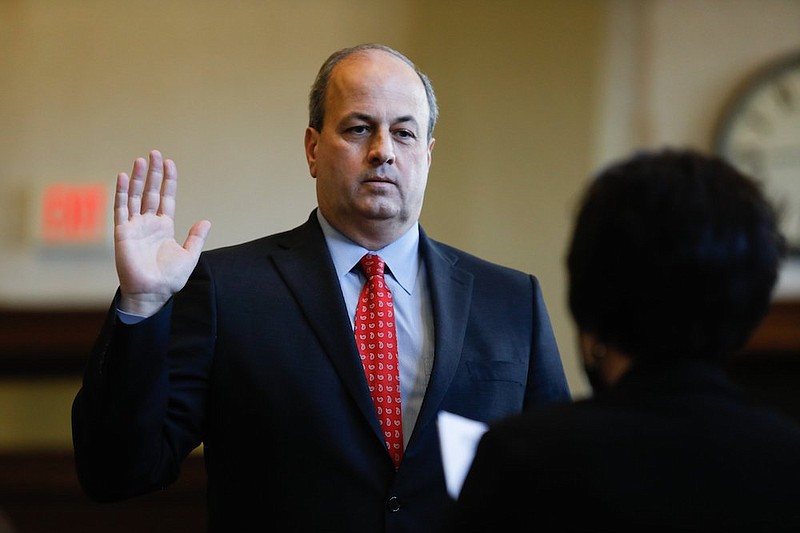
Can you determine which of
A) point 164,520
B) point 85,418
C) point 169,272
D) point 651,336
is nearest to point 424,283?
point 169,272

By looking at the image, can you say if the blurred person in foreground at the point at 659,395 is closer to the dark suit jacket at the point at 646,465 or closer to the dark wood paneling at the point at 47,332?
the dark suit jacket at the point at 646,465

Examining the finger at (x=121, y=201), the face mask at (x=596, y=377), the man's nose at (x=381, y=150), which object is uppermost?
the man's nose at (x=381, y=150)

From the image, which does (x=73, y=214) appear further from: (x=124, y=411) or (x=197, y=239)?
(x=124, y=411)

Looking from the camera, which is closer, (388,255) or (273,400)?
(273,400)

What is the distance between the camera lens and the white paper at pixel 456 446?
4.58 ft

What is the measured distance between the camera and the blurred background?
14.1 ft

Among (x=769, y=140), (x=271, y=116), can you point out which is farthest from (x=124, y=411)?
(x=769, y=140)

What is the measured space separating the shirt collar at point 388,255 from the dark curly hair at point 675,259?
0.79 m

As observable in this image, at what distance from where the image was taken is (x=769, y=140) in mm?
4211

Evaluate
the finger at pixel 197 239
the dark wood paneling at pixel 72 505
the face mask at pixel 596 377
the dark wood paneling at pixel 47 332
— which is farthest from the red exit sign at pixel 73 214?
the face mask at pixel 596 377

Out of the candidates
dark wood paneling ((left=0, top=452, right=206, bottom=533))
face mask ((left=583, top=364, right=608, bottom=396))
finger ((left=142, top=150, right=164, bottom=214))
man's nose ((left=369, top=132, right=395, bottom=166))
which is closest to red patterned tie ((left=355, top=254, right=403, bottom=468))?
man's nose ((left=369, top=132, right=395, bottom=166))

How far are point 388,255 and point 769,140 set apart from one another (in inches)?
108

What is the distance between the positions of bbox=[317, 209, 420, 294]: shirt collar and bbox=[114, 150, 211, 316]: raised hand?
291mm

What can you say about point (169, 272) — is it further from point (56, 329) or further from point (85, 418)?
point (56, 329)
